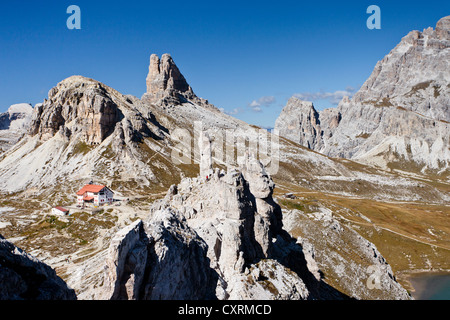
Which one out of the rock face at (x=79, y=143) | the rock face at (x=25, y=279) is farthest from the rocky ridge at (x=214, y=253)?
the rock face at (x=79, y=143)

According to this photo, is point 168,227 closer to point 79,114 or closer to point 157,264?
point 157,264

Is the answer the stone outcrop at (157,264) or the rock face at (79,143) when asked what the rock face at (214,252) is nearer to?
the stone outcrop at (157,264)

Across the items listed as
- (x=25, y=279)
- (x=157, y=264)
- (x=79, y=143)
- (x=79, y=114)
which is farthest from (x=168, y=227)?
(x=79, y=114)

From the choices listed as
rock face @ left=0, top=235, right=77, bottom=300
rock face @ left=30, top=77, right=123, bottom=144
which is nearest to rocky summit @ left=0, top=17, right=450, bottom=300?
rock face @ left=0, top=235, right=77, bottom=300

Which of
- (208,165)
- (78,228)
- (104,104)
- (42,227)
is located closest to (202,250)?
(208,165)

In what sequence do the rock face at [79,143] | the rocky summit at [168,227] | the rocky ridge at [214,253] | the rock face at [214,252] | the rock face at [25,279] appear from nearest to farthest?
the rock face at [25,279]
the rocky ridge at [214,253]
the rock face at [214,252]
the rocky summit at [168,227]
the rock face at [79,143]
